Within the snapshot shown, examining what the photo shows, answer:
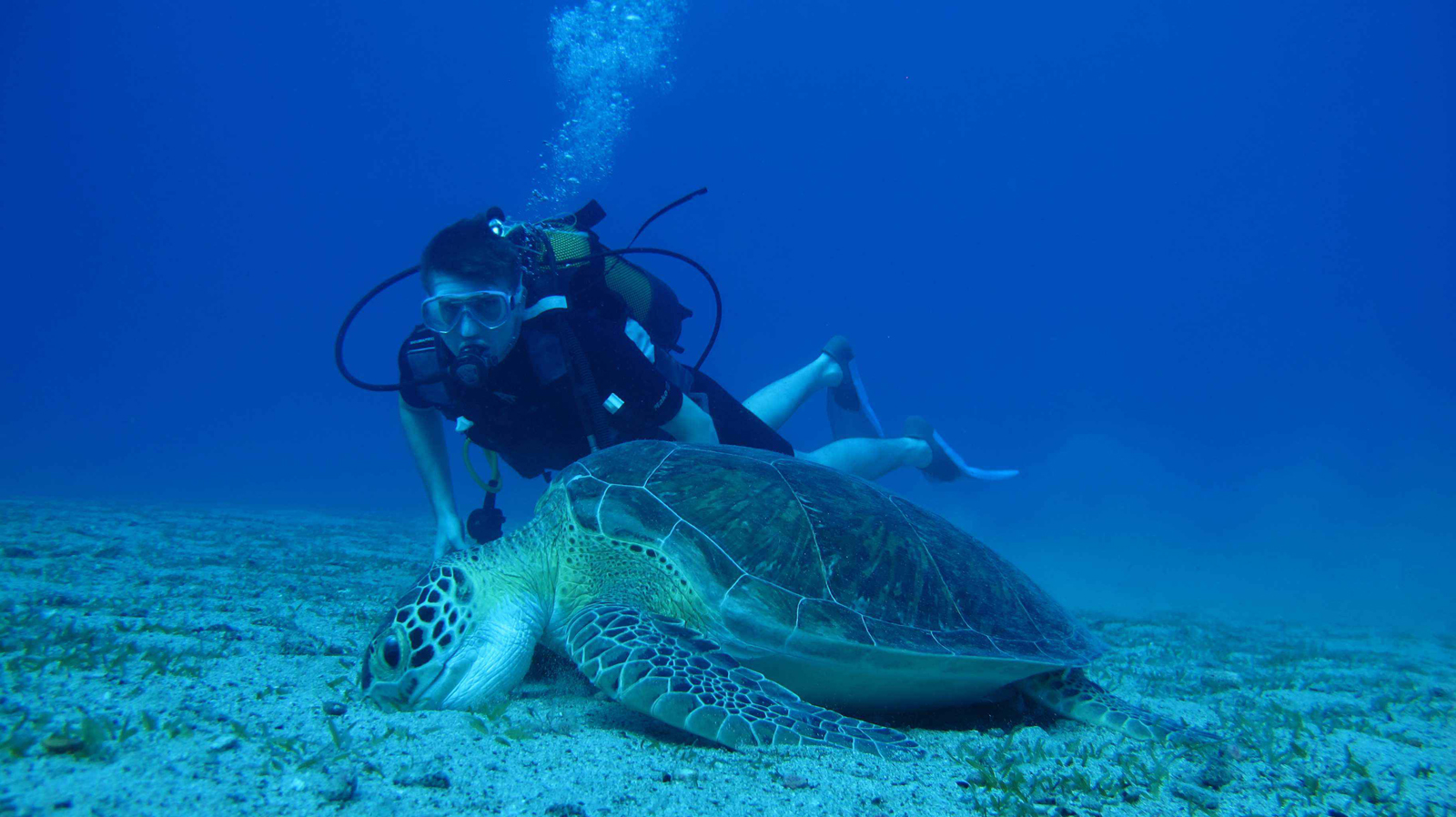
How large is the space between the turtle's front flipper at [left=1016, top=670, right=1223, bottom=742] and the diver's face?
10.8ft

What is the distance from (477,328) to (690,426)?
1501 millimetres

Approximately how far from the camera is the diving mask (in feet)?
10.8

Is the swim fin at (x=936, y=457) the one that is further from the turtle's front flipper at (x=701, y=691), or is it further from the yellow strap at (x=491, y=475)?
the turtle's front flipper at (x=701, y=691)

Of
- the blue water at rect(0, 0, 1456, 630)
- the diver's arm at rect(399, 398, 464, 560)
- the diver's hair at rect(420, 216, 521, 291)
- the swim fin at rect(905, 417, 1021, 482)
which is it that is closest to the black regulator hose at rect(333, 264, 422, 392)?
the diver's arm at rect(399, 398, 464, 560)

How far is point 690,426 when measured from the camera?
402 centimetres

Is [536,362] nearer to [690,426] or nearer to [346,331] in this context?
[690,426]

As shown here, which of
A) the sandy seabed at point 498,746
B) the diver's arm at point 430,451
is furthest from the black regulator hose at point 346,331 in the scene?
the sandy seabed at point 498,746

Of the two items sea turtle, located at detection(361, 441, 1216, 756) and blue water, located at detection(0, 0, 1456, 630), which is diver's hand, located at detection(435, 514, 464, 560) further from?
blue water, located at detection(0, 0, 1456, 630)

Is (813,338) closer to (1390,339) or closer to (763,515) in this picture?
(1390,339)

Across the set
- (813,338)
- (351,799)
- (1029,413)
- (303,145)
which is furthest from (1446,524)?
(303,145)

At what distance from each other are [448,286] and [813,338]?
297 feet

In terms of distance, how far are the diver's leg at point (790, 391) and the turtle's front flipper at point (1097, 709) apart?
3.50 m

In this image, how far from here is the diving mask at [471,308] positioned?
329 centimetres

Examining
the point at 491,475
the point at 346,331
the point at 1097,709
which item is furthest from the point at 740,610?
the point at 346,331
